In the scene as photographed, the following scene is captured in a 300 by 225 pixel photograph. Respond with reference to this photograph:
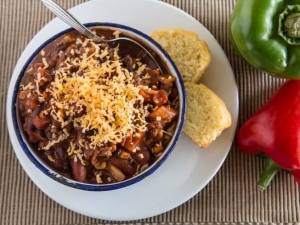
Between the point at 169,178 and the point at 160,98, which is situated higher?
the point at 160,98

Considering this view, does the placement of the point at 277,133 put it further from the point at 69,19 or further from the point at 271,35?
the point at 69,19

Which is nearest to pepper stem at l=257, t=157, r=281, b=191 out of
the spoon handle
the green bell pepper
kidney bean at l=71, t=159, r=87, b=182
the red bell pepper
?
the red bell pepper

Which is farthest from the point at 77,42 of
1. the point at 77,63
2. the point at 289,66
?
the point at 289,66

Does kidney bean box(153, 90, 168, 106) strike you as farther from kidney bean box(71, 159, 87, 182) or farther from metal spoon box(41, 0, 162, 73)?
kidney bean box(71, 159, 87, 182)

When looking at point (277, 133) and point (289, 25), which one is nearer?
point (289, 25)

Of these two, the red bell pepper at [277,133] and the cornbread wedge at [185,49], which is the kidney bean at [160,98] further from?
the red bell pepper at [277,133]

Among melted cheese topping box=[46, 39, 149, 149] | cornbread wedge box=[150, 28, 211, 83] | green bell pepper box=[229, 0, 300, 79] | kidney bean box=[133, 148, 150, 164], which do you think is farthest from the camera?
cornbread wedge box=[150, 28, 211, 83]

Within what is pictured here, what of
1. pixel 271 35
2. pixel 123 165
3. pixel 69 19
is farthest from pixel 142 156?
pixel 271 35

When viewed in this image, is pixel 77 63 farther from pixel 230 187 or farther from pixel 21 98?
pixel 230 187
